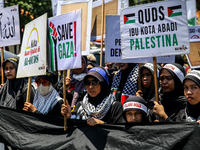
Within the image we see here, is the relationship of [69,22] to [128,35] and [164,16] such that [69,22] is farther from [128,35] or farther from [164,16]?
[164,16]

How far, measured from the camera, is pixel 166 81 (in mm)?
3668

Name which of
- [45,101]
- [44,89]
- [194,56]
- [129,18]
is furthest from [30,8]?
[129,18]

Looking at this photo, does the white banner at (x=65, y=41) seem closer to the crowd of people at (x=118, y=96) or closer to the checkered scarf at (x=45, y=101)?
the crowd of people at (x=118, y=96)

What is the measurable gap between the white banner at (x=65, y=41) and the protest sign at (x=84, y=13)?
41.9 inches

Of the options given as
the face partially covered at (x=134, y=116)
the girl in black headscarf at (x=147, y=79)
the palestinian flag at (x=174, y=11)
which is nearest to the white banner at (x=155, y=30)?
the palestinian flag at (x=174, y=11)

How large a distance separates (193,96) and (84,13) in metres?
2.70

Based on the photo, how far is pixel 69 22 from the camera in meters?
3.40

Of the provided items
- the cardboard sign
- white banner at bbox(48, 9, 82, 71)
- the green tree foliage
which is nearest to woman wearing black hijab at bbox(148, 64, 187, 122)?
the cardboard sign

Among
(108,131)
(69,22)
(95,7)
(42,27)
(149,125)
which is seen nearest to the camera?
(149,125)

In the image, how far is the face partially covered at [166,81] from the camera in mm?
3612

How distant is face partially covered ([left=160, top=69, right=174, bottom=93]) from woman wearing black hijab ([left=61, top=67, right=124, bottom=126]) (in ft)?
2.23

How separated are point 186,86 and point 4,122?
96.8 inches

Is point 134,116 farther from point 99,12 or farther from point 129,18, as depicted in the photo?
point 99,12

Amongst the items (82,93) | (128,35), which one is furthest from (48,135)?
(128,35)
